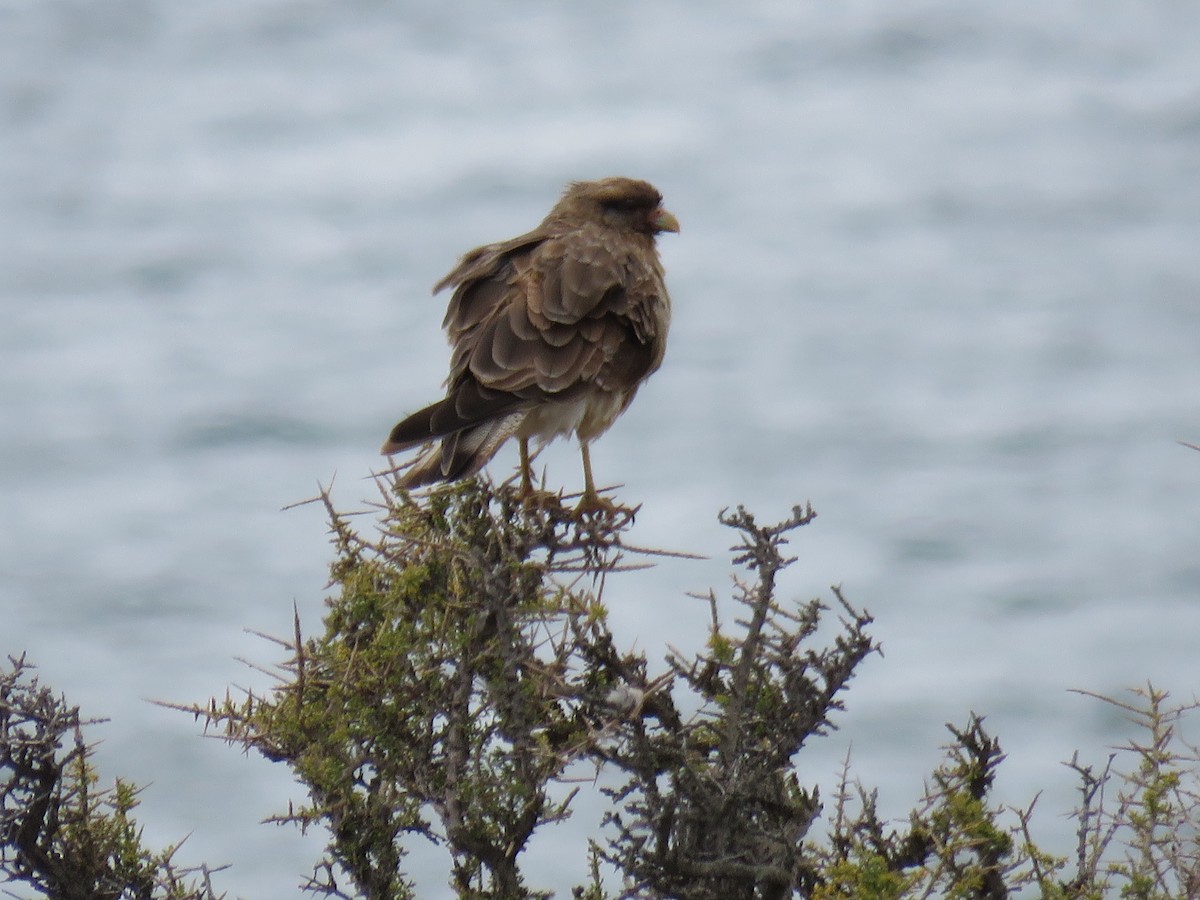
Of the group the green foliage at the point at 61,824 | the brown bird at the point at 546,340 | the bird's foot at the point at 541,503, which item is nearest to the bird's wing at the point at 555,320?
the brown bird at the point at 546,340

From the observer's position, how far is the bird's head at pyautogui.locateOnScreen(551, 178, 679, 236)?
27.2ft

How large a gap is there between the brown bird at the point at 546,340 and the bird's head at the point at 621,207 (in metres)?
0.30

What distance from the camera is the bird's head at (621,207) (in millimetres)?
8289

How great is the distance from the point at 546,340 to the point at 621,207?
1884 mm

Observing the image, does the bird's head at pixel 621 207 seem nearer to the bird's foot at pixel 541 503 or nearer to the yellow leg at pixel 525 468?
the yellow leg at pixel 525 468

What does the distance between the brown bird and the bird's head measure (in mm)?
305

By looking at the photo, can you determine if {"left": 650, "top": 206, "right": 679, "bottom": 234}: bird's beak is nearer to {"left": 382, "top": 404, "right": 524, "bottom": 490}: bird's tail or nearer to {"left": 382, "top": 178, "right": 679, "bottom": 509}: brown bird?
{"left": 382, "top": 178, "right": 679, "bottom": 509}: brown bird

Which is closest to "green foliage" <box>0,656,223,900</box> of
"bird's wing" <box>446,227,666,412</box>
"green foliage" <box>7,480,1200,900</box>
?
"green foliage" <box>7,480,1200,900</box>

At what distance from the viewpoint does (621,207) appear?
834 cm

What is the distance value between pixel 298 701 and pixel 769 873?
4.62 feet

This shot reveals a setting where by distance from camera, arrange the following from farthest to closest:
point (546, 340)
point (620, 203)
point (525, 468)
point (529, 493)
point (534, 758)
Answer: point (620, 203)
point (525, 468)
point (546, 340)
point (529, 493)
point (534, 758)

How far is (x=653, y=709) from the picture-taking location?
13.3 feet

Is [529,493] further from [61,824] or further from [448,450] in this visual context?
[61,824]

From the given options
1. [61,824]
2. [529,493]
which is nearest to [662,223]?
[529,493]
